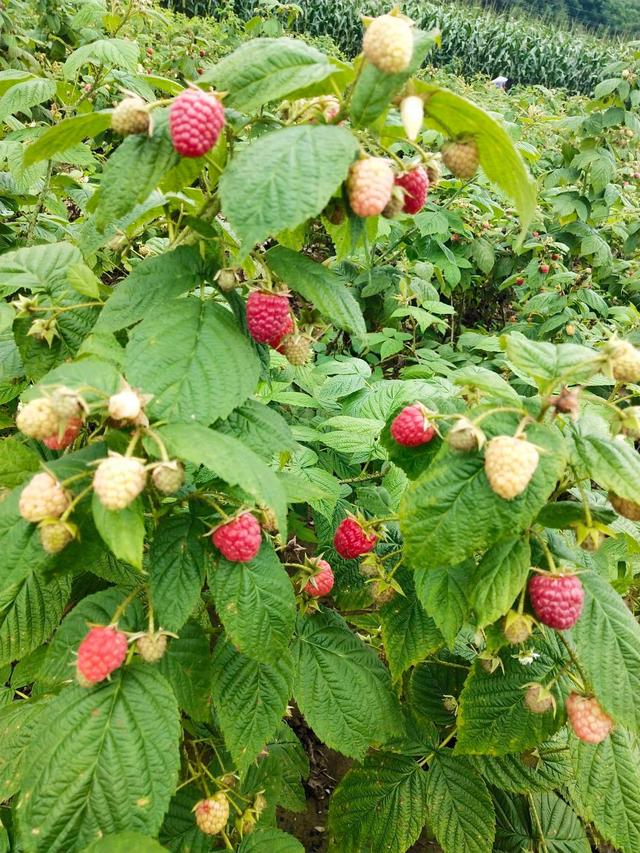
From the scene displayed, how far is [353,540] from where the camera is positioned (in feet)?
5.22

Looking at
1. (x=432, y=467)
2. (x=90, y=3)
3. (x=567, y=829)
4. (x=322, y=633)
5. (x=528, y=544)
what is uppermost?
(x=90, y=3)

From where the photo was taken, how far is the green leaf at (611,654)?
1183 millimetres

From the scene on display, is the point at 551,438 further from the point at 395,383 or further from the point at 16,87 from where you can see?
the point at 16,87

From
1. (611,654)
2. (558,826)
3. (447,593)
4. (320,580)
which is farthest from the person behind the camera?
(558,826)

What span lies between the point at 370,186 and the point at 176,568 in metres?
0.69

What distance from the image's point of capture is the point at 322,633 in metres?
1.64

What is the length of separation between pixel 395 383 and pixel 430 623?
0.83 metres

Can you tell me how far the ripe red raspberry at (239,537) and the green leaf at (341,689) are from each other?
0.58 metres

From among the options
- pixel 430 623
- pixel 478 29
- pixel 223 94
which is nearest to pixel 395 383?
pixel 430 623

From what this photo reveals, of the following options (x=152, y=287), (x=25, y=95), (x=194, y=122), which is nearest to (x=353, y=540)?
(x=152, y=287)

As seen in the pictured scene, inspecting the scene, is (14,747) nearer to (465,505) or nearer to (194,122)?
(465,505)

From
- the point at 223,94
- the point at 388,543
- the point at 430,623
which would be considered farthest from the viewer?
the point at 388,543

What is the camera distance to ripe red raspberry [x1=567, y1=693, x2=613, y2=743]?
4.09ft

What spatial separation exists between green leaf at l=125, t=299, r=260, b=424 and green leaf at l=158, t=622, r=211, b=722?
0.49 meters
